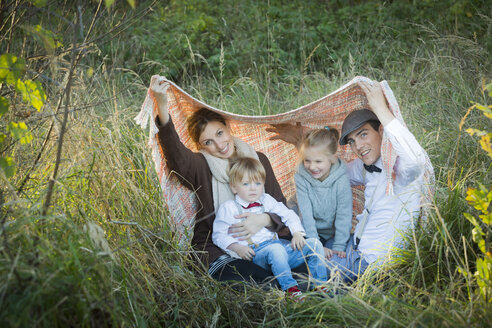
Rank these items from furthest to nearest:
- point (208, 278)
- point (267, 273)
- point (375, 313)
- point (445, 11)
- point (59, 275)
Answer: point (445, 11) → point (267, 273) → point (208, 278) → point (375, 313) → point (59, 275)

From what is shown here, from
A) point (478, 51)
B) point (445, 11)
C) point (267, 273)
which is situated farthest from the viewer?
point (445, 11)

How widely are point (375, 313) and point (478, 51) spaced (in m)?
3.17

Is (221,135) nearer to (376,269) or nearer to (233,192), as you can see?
(233,192)

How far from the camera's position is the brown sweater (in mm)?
3148

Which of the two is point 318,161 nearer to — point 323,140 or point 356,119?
point 323,140

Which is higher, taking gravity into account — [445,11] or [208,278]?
[445,11]

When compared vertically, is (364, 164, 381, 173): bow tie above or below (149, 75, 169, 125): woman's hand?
below

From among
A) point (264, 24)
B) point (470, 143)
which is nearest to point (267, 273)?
point (470, 143)

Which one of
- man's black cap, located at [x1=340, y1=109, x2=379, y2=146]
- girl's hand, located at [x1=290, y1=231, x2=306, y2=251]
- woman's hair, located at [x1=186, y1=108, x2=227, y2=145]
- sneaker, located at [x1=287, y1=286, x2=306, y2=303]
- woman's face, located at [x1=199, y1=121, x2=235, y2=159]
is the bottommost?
sneaker, located at [x1=287, y1=286, x2=306, y2=303]

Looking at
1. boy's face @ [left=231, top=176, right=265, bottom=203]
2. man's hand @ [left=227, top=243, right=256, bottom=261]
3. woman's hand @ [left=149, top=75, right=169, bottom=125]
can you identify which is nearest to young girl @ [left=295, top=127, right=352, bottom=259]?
boy's face @ [left=231, top=176, right=265, bottom=203]

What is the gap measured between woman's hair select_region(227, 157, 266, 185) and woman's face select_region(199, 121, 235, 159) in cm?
14

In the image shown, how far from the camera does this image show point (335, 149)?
3.57 metres

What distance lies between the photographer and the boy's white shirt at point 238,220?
129 inches

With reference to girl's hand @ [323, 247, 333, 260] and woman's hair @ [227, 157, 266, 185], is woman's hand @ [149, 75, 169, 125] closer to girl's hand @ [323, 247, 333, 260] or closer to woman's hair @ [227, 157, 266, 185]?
woman's hair @ [227, 157, 266, 185]
